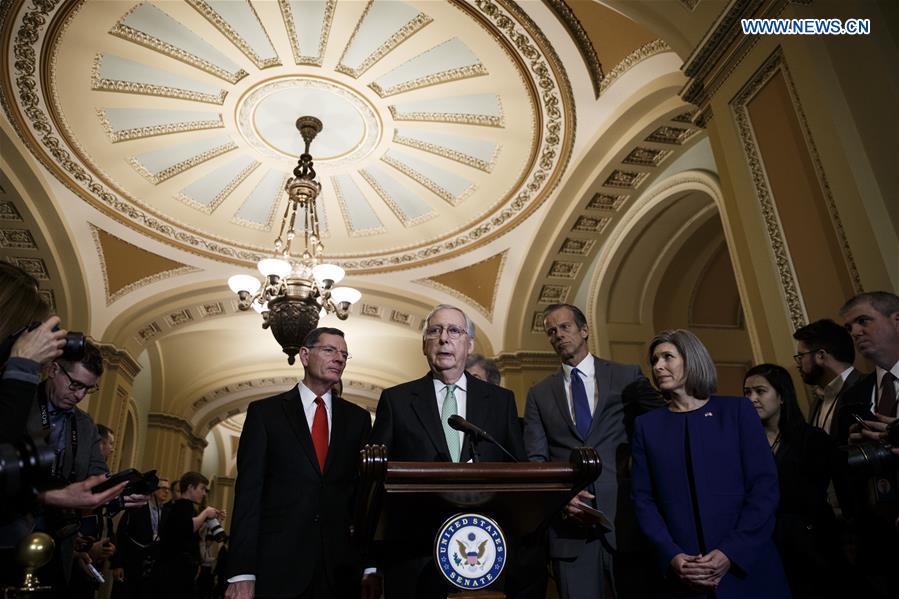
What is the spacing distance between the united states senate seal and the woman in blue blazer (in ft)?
2.40

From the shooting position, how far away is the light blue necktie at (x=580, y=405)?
2.55 meters

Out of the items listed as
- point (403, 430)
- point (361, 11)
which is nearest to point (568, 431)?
point (403, 430)

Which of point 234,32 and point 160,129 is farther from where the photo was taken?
point 160,129

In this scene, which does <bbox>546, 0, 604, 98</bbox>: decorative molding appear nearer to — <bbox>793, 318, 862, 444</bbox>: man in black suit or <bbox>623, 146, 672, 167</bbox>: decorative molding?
<bbox>623, 146, 672, 167</bbox>: decorative molding

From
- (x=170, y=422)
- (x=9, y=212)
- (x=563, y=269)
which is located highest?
(x=9, y=212)

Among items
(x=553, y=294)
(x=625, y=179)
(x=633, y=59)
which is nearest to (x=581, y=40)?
(x=633, y=59)

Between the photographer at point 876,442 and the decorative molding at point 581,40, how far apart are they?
3.69 metres

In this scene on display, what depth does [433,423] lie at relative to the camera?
6.48 ft

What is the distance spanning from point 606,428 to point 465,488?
1.18 m

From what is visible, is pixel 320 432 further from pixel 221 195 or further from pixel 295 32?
pixel 221 195

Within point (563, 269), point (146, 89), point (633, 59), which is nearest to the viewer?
point (633, 59)

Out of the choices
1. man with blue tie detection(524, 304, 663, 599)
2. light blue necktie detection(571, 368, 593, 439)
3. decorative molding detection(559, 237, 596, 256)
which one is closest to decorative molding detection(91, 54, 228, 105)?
decorative molding detection(559, 237, 596, 256)

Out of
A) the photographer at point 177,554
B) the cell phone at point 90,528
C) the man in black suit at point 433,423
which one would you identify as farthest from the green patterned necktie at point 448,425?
the photographer at point 177,554

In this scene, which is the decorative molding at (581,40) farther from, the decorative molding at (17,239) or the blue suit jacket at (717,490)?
the decorative molding at (17,239)
